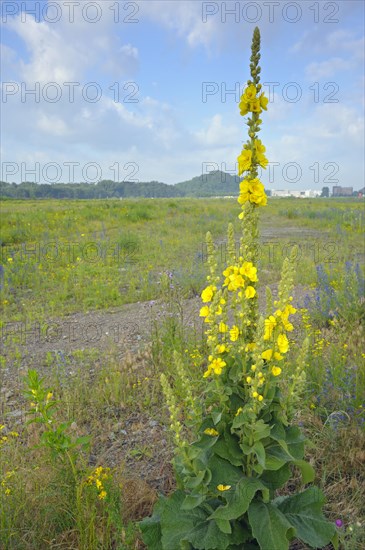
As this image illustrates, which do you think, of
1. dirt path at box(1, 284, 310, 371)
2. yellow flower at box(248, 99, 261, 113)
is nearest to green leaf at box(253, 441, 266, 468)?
yellow flower at box(248, 99, 261, 113)

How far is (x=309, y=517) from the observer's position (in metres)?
1.87

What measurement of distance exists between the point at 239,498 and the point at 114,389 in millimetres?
2038

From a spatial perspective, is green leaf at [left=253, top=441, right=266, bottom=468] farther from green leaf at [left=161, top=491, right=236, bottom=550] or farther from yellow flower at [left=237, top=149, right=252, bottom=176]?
yellow flower at [left=237, top=149, right=252, bottom=176]

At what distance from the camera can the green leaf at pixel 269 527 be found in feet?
5.29

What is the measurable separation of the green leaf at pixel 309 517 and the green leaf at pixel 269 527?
17 cm

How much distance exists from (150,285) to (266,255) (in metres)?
3.25

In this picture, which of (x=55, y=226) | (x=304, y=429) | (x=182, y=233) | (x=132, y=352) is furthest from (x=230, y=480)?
(x=55, y=226)

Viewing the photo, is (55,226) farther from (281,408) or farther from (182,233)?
(281,408)

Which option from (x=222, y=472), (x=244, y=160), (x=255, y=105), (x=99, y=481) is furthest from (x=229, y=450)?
(x=255, y=105)

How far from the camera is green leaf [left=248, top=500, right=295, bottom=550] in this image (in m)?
1.61

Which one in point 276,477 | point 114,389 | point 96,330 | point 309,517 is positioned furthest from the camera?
point 96,330

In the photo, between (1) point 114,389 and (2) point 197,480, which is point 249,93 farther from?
(1) point 114,389

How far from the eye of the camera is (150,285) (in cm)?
705

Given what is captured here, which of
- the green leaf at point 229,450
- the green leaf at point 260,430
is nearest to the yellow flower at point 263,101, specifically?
the green leaf at point 260,430
